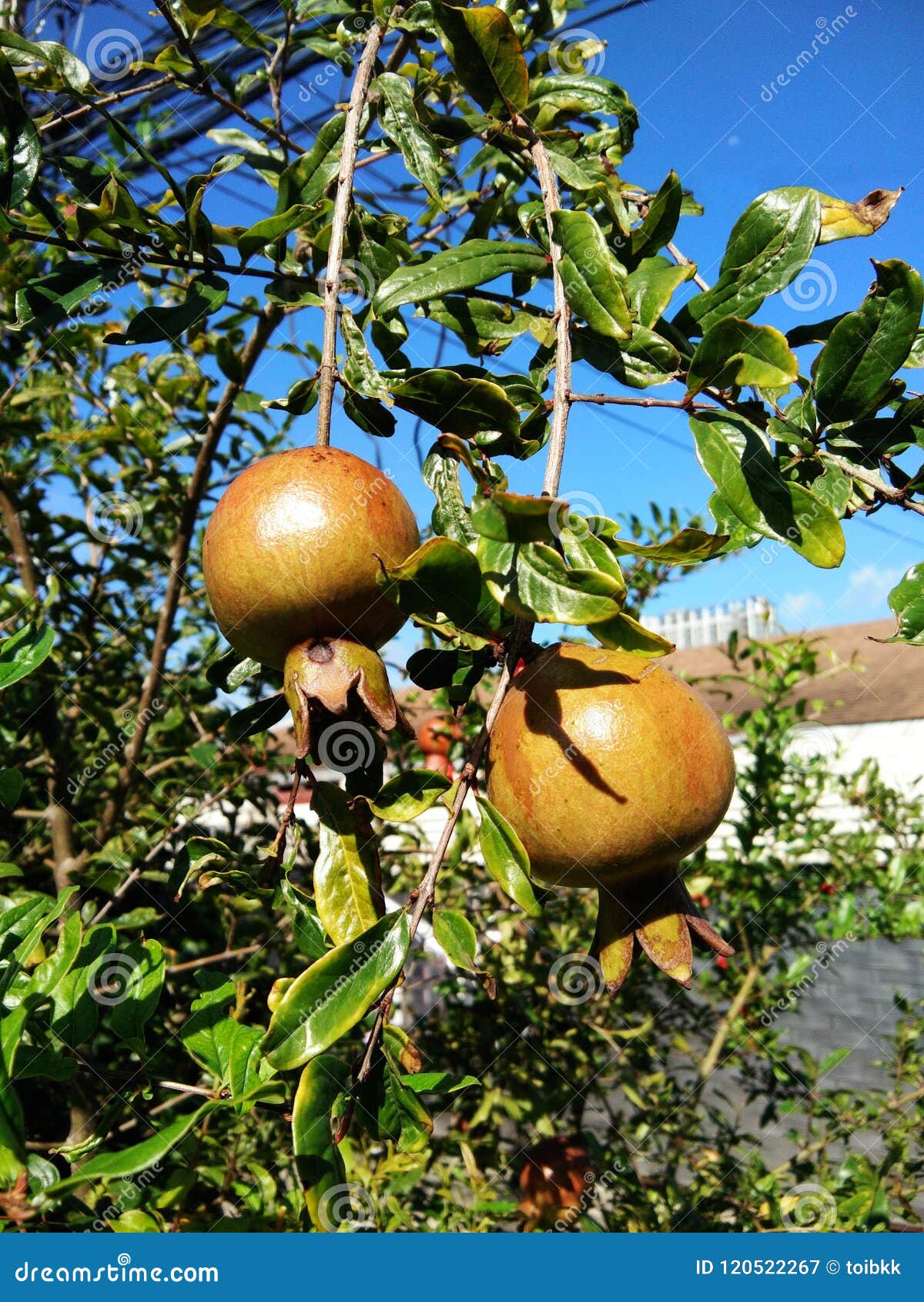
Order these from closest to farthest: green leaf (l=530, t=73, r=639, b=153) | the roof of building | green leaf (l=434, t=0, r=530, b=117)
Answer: green leaf (l=434, t=0, r=530, b=117) → green leaf (l=530, t=73, r=639, b=153) → the roof of building

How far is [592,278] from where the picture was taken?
0.68 meters

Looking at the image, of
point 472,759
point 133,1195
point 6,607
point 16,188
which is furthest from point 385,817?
point 6,607

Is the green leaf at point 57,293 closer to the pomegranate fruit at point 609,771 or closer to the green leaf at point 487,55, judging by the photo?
the green leaf at point 487,55

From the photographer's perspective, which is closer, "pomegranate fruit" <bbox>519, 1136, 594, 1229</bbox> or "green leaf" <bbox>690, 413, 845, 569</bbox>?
"green leaf" <bbox>690, 413, 845, 569</bbox>

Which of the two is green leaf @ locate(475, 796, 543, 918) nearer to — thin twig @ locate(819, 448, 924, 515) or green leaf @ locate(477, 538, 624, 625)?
green leaf @ locate(477, 538, 624, 625)

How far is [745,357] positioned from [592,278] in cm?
13

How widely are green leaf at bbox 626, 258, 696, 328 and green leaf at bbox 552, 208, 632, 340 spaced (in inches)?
2.4

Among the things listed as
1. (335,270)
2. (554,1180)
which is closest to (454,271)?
(335,270)

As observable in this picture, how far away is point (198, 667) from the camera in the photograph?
75.9 inches

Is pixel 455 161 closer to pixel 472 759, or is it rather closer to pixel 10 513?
pixel 10 513

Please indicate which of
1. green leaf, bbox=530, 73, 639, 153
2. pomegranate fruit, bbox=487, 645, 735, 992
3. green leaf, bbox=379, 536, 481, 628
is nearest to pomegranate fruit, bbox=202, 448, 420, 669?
green leaf, bbox=379, 536, 481, 628

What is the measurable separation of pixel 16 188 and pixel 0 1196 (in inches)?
33.0

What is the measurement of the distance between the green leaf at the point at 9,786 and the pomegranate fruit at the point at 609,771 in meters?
0.50

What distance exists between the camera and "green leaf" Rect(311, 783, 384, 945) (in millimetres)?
671
